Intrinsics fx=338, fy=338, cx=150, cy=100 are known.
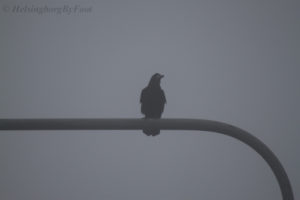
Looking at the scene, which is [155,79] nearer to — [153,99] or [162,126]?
[153,99]

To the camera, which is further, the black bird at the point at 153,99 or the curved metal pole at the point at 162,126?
the black bird at the point at 153,99

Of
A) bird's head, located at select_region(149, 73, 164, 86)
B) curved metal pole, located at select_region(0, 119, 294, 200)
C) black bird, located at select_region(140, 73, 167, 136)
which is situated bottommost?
curved metal pole, located at select_region(0, 119, 294, 200)

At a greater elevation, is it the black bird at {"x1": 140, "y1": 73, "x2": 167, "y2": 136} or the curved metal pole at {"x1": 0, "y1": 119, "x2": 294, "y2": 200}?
the black bird at {"x1": 140, "y1": 73, "x2": 167, "y2": 136}

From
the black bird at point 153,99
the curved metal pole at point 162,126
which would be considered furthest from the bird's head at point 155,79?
the curved metal pole at point 162,126

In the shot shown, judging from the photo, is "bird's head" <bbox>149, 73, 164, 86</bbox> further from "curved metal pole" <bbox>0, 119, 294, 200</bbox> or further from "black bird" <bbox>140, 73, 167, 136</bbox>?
"curved metal pole" <bbox>0, 119, 294, 200</bbox>

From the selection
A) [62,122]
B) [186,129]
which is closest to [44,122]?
[62,122]

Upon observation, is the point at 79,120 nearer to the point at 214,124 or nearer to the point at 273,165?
the point at 214,124

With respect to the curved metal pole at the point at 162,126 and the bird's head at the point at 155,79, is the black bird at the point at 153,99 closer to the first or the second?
the bird's head at the point at 155,79

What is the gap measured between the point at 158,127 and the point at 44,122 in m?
0.59

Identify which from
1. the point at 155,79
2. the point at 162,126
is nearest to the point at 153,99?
the point at 155,79

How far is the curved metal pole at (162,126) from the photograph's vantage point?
170 cm

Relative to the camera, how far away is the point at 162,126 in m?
1.81

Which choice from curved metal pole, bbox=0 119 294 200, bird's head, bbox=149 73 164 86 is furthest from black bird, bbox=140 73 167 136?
curved metal pole, bbox=0 119 294 200

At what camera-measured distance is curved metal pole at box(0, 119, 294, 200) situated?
1.70 meters
